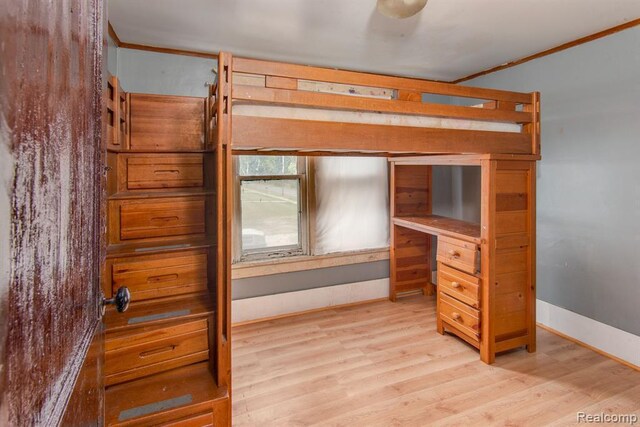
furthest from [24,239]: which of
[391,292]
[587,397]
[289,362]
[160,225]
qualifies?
[391,292]

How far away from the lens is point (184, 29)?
2396mm

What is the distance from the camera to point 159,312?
1.73 metres

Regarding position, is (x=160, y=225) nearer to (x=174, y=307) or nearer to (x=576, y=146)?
(x=174, y=307)

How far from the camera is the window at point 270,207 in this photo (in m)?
3.01

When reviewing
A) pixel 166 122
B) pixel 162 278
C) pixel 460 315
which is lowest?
pixel 460 315

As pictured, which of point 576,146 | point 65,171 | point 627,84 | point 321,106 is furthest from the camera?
point 576,146

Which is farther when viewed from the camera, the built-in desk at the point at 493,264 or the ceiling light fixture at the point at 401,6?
the built-in desk at the point at 493,264

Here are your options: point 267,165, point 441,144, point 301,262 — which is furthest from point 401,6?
point 301,262

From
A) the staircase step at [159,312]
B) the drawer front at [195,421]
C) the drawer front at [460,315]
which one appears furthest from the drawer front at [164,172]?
the drawer front at [460,315]

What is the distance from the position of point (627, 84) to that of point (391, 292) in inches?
97.2

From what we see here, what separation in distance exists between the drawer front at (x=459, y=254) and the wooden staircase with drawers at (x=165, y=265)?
168cm

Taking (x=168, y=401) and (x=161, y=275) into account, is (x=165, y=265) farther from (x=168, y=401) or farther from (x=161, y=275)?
(x=168, y=401)

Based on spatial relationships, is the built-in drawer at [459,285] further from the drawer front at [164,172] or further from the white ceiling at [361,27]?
the drawer front at [164,172]

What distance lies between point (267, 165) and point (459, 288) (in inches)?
74.1
